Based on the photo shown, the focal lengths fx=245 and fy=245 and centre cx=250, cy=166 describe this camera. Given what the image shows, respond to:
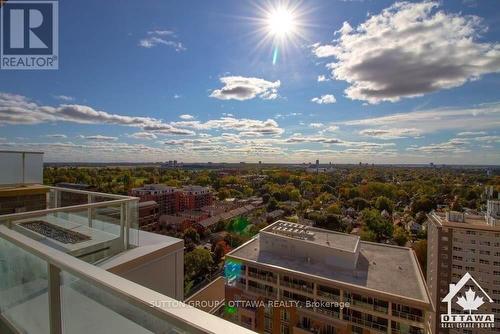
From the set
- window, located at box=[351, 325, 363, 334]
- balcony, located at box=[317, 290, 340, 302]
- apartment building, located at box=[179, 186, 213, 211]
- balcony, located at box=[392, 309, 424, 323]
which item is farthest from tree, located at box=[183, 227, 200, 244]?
balcony, located at box=[392, 309, 424, 323]

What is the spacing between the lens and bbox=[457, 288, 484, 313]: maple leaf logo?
30.7 feet

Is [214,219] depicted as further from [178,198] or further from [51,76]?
[51,76]

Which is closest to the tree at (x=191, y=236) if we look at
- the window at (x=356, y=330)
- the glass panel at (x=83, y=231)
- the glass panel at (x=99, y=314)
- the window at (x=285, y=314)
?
the window at (x=285, y=314)

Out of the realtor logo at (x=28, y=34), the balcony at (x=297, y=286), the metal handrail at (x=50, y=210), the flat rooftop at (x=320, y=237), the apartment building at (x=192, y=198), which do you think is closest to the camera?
the metal handrail at (x=50, y=210)

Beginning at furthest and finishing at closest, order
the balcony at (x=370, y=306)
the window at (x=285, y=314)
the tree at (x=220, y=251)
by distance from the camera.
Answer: the tree at (x=220, y=251) → the window at (x=285, y=314) → the balcony at (x=370, y=306)

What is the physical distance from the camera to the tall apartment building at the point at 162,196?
834 inches

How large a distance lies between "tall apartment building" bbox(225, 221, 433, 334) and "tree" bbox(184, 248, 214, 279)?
12.4 feet

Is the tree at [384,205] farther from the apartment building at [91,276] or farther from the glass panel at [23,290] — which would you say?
the glass panel at [23,290]

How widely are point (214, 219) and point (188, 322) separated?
64.0 feet

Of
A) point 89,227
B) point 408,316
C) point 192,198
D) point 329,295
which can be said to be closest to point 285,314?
point 329,295

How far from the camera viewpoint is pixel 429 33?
7.21 meters

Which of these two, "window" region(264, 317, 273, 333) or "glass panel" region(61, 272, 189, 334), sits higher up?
"glass panel" region(61, 272, 189, 334)

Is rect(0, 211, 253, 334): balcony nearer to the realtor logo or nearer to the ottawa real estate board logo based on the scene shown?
the realtor logo

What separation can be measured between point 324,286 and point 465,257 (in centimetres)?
794
